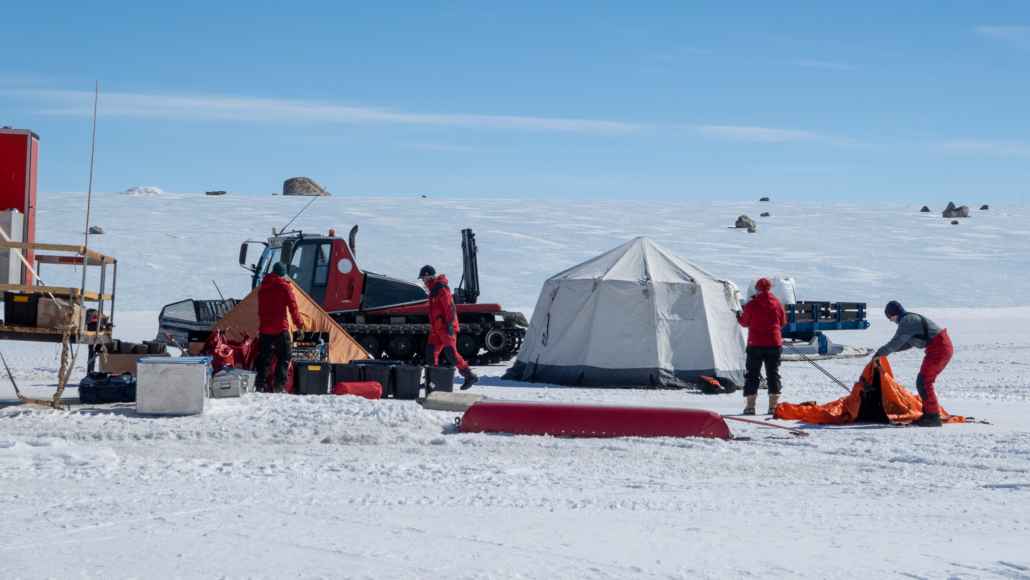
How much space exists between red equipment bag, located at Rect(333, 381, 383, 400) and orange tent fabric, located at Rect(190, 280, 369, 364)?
7.04 feet

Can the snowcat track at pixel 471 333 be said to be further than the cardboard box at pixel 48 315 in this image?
Yes

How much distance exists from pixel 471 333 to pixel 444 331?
Result: 4453 millimetres

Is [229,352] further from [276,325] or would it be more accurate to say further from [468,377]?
[468,377]

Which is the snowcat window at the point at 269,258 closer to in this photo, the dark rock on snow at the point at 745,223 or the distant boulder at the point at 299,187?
the dark rock on snow at the point at 745,223

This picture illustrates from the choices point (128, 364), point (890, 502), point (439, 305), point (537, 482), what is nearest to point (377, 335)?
point (439, 305)

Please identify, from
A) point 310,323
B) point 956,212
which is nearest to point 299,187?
point 956,212

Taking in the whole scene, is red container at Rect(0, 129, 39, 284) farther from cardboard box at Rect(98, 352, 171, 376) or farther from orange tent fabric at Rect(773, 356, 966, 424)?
orange tent fabric at Rect(773, 356, 966, 424)

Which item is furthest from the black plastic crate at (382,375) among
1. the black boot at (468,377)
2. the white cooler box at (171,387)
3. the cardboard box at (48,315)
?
the cardboard box at (48,315)

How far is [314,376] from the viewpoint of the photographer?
30.6 feet

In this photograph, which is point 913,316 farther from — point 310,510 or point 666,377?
point 310,510

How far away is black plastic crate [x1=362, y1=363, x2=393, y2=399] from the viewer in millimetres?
9344

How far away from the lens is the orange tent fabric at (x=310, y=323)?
37.2ft

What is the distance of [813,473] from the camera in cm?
568

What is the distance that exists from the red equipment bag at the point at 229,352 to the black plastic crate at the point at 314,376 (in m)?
0.73
